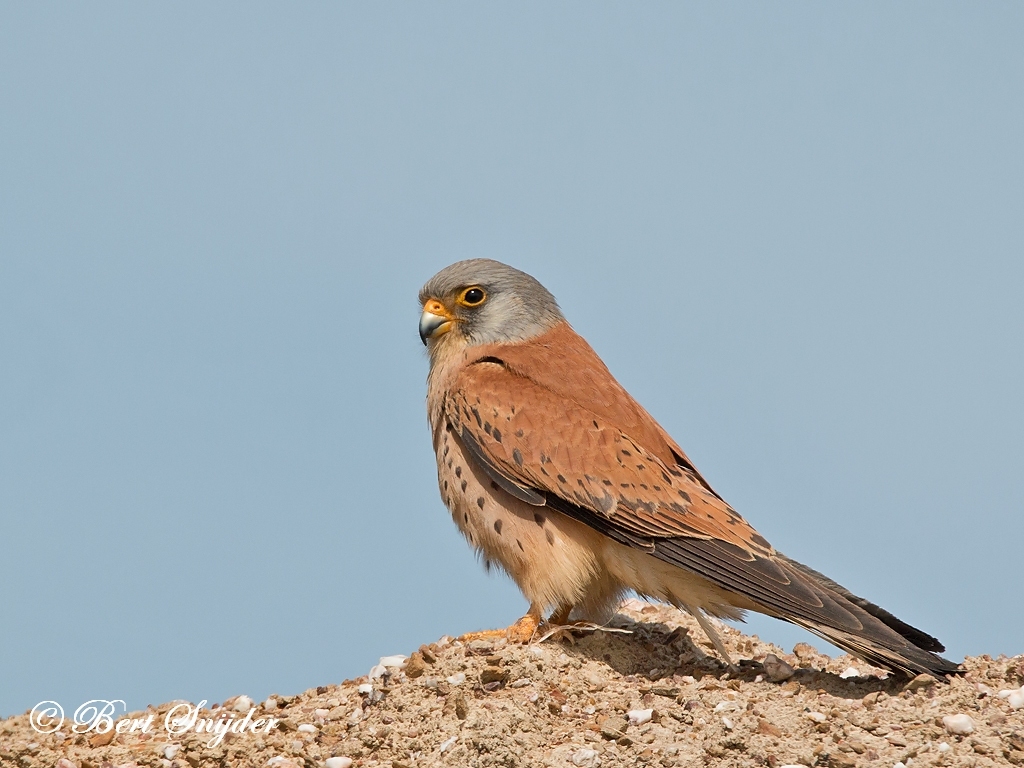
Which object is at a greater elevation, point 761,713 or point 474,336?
point 474,336

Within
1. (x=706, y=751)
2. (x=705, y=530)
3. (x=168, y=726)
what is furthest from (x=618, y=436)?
(x=168, y=726)

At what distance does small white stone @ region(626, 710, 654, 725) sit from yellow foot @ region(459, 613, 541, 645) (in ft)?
2.53

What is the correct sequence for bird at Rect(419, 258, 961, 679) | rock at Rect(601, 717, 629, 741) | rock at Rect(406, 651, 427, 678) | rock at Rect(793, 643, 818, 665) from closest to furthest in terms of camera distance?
rock at Rect(601, 717, 629, 741) < bird at Rect(419, 258, 961, 679) < rock at Rect(406, 651, 427, 678) < rock at Rect(793, 643, 818, 665)

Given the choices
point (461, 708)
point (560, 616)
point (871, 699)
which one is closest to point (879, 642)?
point (871, 699)

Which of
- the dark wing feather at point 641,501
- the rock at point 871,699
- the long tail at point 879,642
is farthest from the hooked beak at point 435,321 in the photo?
the rock at point 871,699

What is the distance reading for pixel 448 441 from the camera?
6062 mm

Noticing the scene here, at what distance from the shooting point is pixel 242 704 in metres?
5.60

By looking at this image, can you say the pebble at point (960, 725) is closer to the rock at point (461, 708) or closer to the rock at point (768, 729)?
the rock at point (768, 729)

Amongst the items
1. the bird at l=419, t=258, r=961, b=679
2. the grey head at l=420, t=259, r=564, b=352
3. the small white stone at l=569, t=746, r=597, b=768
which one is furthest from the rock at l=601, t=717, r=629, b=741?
the grey head at l=420, t=259, r=564, b=352

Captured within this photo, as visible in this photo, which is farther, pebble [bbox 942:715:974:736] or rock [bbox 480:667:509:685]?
rock [bbox 480:667:509:685]

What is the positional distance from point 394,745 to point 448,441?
1668mm

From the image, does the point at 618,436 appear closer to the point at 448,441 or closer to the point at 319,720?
the point at 448,441

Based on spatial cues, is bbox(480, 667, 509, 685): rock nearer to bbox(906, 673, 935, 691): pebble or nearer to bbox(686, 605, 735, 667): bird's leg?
bbox(686, 605, 735, 667): bird's leg

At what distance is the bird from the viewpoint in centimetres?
520
